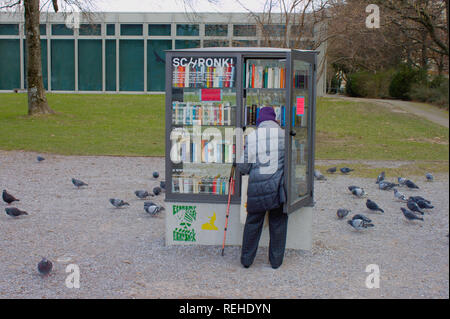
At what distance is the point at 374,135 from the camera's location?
72.6 ft

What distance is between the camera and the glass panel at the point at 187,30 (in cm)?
4134

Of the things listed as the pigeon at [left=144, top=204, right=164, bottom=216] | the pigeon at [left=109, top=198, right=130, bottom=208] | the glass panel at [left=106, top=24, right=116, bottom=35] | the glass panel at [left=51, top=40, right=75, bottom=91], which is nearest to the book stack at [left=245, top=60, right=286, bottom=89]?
the pigeon at [left=144, top=204, right=164, bottom=216]

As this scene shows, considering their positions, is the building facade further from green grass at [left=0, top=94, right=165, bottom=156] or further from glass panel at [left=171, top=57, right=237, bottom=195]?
glass panel at [left=171, top=57, right=237, bottom=195]

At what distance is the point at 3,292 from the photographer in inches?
231

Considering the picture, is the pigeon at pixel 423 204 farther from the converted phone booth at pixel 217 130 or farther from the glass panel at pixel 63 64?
the glass panel at pixel 63 64

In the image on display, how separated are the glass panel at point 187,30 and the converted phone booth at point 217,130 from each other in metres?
34.9

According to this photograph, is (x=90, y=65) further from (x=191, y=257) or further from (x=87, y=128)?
(x=191, y=257)

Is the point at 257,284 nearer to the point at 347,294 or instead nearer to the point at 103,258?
the point at 347,294

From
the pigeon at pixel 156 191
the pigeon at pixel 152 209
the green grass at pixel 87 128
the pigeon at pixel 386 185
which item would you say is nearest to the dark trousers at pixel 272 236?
the pigeon at pixel 152 209

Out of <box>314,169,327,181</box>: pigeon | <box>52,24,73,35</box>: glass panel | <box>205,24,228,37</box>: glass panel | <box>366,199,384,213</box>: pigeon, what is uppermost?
<box>52,24,73,35</box>: glass panel

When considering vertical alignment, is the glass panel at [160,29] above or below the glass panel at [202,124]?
above

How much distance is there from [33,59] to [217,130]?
18.0 meters

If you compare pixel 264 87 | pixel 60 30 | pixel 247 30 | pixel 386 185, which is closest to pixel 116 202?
pixel 264 87

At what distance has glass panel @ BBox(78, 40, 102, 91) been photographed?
137 feet
